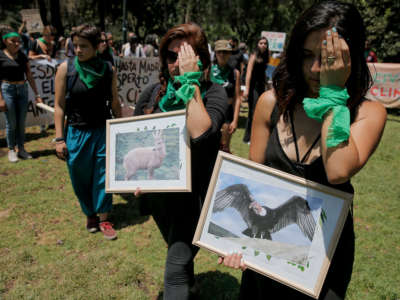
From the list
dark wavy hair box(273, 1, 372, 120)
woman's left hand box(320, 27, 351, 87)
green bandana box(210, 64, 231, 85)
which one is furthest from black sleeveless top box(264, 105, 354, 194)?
green bandana box(210, 64, 231, 85)

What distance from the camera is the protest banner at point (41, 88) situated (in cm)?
697

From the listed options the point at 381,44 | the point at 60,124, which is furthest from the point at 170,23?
the point at 60,124

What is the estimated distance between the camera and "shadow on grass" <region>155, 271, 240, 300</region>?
9.32ft

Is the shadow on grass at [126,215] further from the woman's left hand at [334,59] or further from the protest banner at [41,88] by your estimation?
the protest banner at [41,88]

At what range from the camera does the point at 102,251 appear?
343 cm

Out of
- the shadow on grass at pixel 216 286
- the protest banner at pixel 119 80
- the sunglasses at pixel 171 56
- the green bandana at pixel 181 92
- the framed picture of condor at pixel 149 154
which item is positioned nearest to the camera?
the green bandana at pixel 181 92

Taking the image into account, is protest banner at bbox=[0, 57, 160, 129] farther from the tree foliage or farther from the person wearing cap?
the tree foliage

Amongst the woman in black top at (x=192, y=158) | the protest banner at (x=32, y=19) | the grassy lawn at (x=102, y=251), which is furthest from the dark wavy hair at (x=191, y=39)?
the protest banner at (x=32, y=19)

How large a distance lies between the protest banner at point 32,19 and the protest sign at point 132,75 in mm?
5477

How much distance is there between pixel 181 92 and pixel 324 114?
0.73m

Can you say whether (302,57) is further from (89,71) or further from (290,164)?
(89,71)

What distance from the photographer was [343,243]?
1.49m

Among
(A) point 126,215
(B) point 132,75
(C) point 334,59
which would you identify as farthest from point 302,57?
(B) point 132,75

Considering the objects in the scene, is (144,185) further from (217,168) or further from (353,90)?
(353,90)
